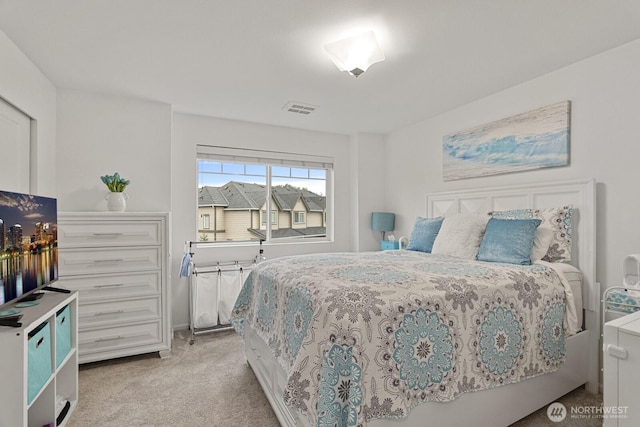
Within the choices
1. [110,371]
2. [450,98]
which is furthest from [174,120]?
[450,98]

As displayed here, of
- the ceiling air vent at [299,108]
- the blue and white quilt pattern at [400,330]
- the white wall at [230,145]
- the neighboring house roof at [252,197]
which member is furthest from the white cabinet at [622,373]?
the neighboring house roof at [252,197]

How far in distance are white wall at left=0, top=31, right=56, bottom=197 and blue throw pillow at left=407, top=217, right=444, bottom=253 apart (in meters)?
3.21

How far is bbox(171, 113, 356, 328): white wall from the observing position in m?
3.62

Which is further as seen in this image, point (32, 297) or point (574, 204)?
point (574, 204)

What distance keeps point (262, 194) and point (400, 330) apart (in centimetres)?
312

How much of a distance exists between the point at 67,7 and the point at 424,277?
2.49 metres

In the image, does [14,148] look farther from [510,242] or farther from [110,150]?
[510,242]

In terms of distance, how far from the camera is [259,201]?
4242 mm

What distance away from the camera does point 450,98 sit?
3182 millimetres

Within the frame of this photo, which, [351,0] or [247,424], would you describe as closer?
[351,0]

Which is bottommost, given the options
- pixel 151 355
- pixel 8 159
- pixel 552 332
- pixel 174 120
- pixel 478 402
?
pixel 151 355

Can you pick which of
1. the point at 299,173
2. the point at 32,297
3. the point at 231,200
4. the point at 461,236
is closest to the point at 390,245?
the point at 461,236

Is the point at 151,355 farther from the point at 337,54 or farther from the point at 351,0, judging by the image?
the point at 351,0

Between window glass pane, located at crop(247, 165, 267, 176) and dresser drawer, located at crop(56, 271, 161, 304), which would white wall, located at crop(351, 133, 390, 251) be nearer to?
window glass pane, located at crop(247, 165, 267, 176)
